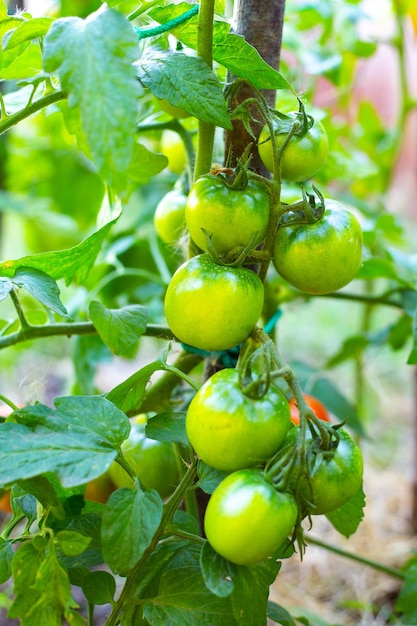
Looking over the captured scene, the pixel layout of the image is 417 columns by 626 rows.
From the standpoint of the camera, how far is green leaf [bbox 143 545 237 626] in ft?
1.37

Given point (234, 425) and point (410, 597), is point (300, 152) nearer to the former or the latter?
point (234, 425)

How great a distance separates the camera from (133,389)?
50 centimetres

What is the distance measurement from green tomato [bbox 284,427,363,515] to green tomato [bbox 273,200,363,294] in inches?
4.3

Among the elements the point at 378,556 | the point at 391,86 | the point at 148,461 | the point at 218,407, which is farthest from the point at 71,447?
the point at 391,86

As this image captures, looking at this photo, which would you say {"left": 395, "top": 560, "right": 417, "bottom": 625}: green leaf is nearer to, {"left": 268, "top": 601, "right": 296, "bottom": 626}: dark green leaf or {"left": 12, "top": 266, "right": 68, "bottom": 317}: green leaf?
{"left": 268, "top": 601, "right": 296, "bottom": 626}: dark green leaf

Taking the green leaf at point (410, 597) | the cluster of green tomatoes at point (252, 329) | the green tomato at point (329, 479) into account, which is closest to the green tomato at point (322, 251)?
the cluster of green tomatoes at point (252, 329)

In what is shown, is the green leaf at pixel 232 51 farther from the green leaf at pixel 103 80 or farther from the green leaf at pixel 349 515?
the green leaf at pixel 349 515

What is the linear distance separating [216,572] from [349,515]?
158 millimetres

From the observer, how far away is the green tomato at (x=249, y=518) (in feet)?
1.17

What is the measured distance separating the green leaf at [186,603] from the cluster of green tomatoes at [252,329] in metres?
0.08

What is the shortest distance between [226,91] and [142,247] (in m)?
0.60

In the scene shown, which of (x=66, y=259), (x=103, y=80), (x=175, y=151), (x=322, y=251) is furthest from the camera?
(x=175, y=151)

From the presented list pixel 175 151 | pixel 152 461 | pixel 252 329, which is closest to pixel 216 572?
pixel 252 329

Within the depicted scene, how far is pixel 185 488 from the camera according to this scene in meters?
0.44
